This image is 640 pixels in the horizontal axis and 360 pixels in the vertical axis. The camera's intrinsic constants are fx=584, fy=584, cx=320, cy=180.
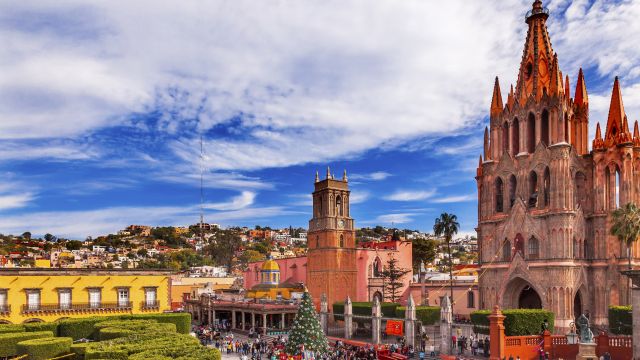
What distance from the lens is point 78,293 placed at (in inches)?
1807

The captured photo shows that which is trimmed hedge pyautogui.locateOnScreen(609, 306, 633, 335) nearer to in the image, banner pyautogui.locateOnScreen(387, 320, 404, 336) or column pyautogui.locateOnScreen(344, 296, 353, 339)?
banner pyautogui.locateOnScreen(387, 320, 404, 336)

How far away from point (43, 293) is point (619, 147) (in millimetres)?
46405

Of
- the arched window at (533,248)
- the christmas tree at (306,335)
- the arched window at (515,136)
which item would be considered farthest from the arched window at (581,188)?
the christmas tree at (306,335)

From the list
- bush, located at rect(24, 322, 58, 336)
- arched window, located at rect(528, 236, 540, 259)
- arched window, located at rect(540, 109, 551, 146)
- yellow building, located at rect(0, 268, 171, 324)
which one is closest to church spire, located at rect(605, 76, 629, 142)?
arched window, located at rect(540, 109, 551, 146)

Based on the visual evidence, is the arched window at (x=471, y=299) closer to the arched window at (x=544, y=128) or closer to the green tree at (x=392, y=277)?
the green tree at (x=392, y=277)

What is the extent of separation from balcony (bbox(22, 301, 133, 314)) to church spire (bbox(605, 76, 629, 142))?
41900 millimetres

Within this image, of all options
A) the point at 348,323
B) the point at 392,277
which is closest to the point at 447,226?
the point at 392,277

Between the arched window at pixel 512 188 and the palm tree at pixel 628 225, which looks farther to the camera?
the arched window at pixel 512 188

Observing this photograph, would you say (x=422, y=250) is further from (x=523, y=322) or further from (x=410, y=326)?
(x=523, y=322)

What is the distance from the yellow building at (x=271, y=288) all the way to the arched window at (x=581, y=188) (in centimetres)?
3131

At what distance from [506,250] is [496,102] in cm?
1357

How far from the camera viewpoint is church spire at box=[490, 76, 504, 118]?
175 feet

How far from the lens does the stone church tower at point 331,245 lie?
66.6 meters

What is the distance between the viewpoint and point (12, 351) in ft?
109
